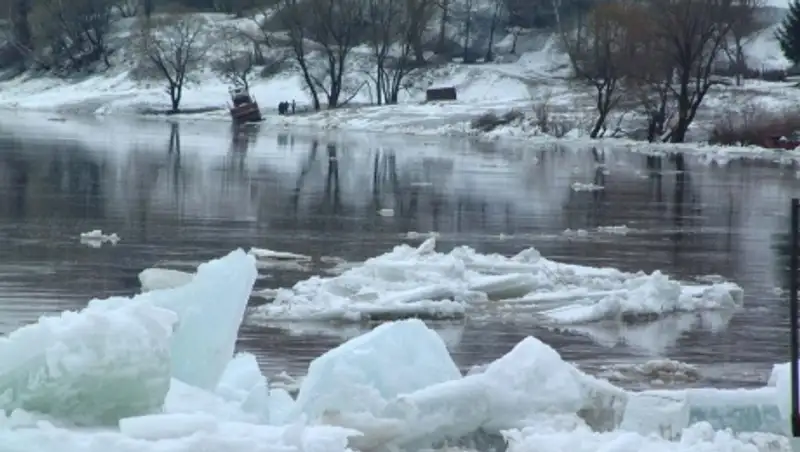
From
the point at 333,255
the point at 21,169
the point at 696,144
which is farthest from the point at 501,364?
the point at 696,144

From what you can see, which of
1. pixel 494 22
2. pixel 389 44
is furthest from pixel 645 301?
pixel 494 22

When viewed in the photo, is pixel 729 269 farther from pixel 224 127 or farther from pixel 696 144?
pixel 224 127

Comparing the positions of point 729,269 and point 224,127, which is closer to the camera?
point 729,269

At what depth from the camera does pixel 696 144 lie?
5509 cm

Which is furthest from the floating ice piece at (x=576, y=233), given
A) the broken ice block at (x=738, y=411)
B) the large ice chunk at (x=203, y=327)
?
the large ice chunk at (x=203, y=327)

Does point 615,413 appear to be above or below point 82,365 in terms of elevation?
below

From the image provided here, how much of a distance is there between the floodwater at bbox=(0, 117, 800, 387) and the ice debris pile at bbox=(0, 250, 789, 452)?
253 centimetres

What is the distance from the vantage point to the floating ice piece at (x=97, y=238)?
1750cm

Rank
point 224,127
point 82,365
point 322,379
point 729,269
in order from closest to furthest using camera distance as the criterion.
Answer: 1. point 82,365
2. point 322,379
3. point 729,269
4. point 224,127

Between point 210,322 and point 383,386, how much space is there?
3.09 ft

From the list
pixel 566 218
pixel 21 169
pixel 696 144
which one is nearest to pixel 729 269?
pixel 566 218

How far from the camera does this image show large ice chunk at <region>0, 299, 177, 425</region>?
22.2 ft

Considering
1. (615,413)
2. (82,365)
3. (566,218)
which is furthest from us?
(566,218)

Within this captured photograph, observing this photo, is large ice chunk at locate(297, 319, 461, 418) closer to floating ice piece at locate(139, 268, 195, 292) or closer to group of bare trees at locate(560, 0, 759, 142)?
floating ice piece at locate(139, 268, 195, 292)
